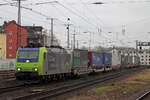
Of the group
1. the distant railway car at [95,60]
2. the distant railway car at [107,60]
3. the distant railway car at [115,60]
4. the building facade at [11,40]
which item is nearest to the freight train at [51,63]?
the distant railway car at [95,60]

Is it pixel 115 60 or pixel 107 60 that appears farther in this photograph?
pixel 115 60

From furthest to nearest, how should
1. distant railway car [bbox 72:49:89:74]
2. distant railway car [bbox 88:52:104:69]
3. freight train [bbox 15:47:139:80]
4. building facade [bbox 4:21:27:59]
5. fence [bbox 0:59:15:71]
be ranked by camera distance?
building facade [bbox 4:21:27:59]
fence [bbox 0:59:15:71]
distant railway car [bbox 88:52:104:69]
distant railway car [bbox 72:49:89:74]
freight train [bbox 15:47:139:80]

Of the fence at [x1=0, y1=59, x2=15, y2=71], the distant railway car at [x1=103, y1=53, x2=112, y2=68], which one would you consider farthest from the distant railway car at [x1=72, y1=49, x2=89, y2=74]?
the fence at [x1=0, y1=59, x2=15, y2=71]

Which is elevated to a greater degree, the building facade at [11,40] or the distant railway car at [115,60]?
the building facade at [11,40]

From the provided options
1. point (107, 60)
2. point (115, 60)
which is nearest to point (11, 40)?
point (115, 60)

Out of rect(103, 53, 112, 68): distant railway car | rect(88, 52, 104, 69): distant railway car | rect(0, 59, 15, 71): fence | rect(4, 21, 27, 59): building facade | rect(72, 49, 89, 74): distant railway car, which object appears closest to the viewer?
rect(72, 49, 89, 74): distant railway car

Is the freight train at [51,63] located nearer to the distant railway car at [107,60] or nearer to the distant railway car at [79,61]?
the distant railway car at [79,61]

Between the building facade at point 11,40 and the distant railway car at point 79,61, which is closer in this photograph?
the distant railway car at point 79,61

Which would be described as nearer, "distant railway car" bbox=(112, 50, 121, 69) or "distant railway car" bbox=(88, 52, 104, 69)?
"distant railway car" bbox=(88, 52, 104, 69)

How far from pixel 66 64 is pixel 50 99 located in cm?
1047

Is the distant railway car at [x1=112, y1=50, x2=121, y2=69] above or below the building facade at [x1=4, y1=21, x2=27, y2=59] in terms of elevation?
below

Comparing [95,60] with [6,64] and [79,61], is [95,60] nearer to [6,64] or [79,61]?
[79,61]

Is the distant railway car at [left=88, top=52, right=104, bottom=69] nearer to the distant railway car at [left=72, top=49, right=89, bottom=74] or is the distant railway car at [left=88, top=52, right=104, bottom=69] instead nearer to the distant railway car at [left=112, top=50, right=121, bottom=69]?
the distant railway car at [left=72, top=49, right=89, bottom=74]

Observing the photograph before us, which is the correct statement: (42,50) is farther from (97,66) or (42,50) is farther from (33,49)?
(97,66)
